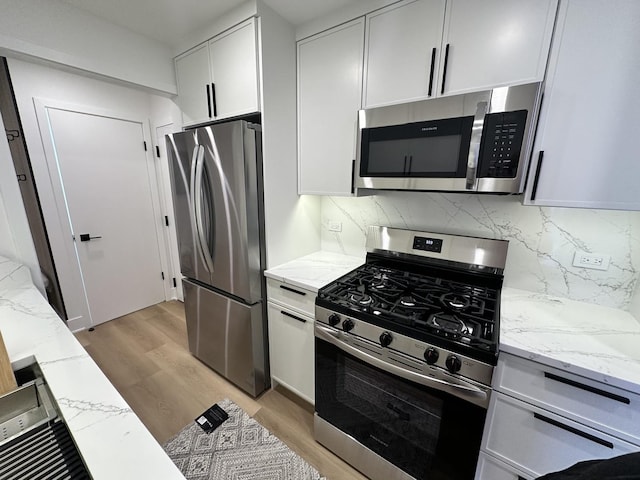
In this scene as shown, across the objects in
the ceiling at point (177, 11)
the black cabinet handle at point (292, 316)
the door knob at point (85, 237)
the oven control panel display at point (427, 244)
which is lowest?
the black cabinet handle at point (292, 316)

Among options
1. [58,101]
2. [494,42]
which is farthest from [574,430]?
[58,101]

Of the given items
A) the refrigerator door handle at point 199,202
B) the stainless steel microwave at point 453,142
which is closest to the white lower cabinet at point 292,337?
the refrigerator door handle at point 199,202

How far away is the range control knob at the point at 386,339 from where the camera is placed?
3.92 ft

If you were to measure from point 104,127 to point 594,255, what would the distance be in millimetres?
3952

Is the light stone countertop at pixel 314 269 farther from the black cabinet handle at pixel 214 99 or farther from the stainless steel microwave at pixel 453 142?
the black cabinet handle at pixel 214 99

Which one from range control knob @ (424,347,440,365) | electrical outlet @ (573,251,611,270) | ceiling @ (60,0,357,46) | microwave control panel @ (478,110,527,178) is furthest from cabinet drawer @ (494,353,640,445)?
ceiling @ (60,0,357,46)

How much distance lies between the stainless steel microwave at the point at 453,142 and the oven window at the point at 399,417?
3.13 ft

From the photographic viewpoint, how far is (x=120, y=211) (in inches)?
114

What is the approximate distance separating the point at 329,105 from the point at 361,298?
46.6 inches

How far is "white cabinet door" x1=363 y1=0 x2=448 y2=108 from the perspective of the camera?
51.2 inches

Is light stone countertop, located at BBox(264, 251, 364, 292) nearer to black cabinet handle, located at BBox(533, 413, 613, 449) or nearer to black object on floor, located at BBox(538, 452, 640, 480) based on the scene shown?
black cabinet handle, located at BBox(533, 413, 613, 449)

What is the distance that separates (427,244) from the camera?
171 cm

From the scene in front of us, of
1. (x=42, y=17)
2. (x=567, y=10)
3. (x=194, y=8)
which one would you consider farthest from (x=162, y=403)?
(x=567, y=10)

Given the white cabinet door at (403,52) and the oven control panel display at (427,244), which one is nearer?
the white cabinet door at (403,52)
